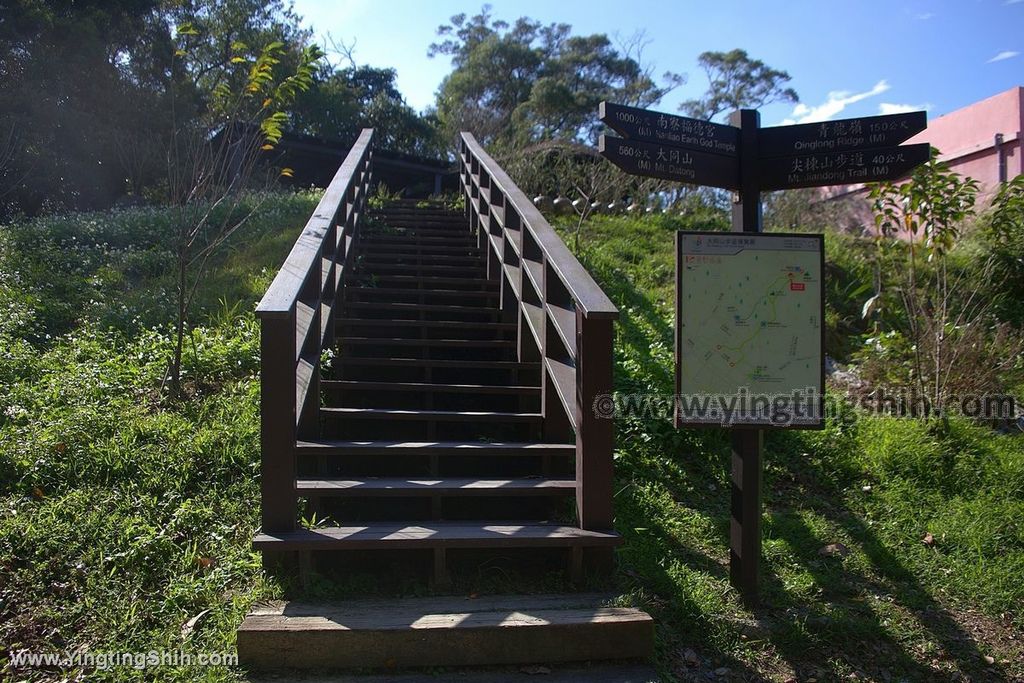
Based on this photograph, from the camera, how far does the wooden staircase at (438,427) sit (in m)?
3.21

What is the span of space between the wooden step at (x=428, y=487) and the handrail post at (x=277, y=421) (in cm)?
21

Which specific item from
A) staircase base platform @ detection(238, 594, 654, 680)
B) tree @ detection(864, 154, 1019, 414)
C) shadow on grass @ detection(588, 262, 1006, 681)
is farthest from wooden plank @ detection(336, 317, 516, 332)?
tree @ detection(864, 154, 1019, 414)

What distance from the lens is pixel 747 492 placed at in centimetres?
353

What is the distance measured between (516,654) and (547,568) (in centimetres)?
63

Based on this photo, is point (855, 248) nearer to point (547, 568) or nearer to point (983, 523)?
point (983, 523)

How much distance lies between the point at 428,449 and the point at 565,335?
36.0 inches

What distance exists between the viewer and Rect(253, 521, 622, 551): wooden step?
3.19 meters

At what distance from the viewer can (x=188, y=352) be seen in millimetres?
5621

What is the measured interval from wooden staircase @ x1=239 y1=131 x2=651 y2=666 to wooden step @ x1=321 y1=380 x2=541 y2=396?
1 centimetres

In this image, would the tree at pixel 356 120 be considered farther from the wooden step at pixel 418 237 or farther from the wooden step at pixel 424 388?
the wooden step at pixel 424 388

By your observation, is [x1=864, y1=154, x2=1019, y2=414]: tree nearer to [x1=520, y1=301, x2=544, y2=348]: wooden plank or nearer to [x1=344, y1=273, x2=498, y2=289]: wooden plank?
[x1=520, y1=301, x2=544, y2=348]: wooden plank

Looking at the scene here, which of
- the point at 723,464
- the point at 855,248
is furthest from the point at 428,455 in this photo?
the point at 855,248

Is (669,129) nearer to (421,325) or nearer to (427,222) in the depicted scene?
(421,325)

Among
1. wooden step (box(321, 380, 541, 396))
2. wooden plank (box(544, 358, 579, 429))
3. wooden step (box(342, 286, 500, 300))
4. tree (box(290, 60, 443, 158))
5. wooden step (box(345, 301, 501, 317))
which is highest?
tree (box(290, 60, 443, 158))
